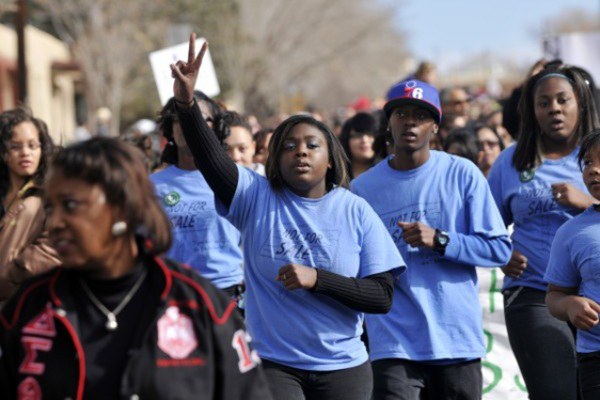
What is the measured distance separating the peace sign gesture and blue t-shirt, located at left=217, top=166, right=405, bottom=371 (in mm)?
576

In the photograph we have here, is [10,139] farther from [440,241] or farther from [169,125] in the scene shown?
[440,241]

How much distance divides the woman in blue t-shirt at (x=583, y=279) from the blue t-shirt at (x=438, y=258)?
A: 1.46ft

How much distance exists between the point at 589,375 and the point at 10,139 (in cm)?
351

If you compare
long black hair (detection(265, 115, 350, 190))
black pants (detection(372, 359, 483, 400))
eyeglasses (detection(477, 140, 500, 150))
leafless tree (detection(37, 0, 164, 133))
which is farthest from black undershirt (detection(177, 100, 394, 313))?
leafless tree (detection(37, 0, 164, 133))

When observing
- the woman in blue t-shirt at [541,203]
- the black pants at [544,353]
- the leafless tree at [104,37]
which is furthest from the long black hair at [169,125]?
the leafless tree at [104,37]

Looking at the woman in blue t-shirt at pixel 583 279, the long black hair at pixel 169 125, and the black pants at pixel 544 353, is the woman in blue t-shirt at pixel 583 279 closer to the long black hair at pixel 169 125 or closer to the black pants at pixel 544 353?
the black pants at pixel 544 353

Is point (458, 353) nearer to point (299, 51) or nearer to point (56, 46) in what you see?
point (56, 46)

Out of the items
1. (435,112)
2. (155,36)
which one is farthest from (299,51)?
(435,112)

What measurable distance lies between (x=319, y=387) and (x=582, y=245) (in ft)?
4.70

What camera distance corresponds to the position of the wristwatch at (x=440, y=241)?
6.24 m

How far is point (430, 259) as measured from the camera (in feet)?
21.2

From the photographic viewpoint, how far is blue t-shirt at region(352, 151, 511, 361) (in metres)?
6.39

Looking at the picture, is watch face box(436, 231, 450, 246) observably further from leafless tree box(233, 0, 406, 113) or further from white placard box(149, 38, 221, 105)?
leafless tree box(233, 0, 406, 113)

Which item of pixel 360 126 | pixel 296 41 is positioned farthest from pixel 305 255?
pixel 296 41
